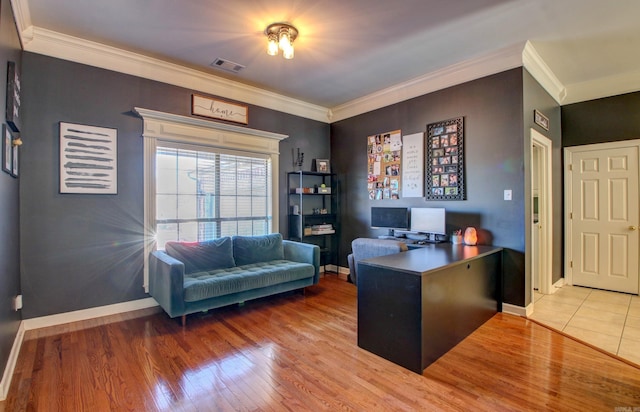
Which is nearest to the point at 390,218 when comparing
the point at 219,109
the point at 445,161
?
the point at 445,161

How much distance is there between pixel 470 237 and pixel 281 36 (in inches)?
110

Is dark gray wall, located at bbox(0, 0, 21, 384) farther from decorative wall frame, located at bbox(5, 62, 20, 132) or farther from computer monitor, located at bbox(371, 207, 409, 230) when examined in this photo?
computer monitor, located at bbox(371, 207, 409, 230)

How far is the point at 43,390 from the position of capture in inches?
Answer: 76.9

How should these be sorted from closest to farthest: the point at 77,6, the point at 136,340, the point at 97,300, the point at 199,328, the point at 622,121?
the point at 77,6, the point at 136,340, the point at 199,328, the point at 97,300, the point at 622,121

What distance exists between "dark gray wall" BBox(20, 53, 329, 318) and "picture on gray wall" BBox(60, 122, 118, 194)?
0.18 ft

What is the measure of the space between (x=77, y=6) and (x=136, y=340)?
2.78 meters

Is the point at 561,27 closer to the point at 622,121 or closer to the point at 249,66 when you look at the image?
the point at 622,121

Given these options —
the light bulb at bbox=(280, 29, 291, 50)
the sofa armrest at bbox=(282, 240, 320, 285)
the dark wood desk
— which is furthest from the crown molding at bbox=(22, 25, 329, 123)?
the dark wood desk

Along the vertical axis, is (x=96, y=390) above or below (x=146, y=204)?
below

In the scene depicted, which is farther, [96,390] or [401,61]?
[401,61]

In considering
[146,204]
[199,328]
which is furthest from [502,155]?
[146,204]

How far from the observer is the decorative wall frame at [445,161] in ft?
12.0

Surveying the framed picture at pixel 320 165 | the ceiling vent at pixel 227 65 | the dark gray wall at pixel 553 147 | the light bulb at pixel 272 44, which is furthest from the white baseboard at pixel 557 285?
the ceiling vent at pixel 227 65

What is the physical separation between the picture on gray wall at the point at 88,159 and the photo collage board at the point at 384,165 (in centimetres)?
324
